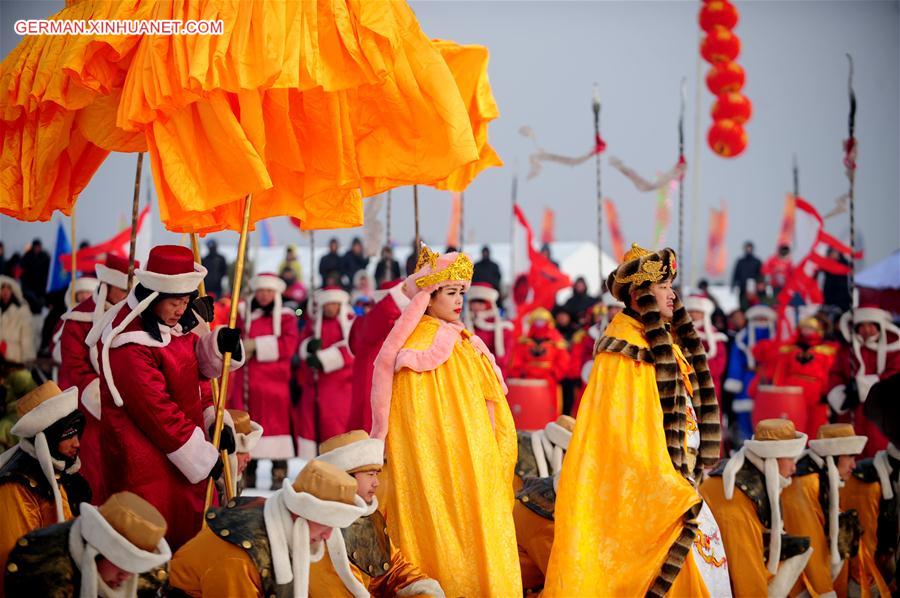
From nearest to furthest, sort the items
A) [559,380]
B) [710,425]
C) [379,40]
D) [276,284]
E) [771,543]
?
[379,40] → [710,425] → [771,543] → [276,284] → [559,380]

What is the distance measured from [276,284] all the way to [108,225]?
6223mm

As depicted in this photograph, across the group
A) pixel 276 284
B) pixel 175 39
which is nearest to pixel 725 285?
pixel 276 284

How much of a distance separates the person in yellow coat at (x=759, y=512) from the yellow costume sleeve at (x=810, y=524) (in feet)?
0.78

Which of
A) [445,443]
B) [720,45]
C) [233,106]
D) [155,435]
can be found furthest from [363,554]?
[720,45]

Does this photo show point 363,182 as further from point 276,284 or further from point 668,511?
point 276,284

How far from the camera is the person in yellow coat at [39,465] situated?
3.93 m

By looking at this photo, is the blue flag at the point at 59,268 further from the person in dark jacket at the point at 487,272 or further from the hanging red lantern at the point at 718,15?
the hanging red lantern at the point at 718,15

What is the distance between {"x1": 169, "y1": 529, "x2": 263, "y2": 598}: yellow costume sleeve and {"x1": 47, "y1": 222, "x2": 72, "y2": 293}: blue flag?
7.89m

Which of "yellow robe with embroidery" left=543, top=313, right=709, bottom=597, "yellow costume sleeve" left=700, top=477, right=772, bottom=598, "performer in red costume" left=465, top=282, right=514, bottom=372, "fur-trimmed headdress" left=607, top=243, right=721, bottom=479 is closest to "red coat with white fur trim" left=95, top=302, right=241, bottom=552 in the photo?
"yellow robe with embroidery" left=543, top=313, right=709, bottom=597

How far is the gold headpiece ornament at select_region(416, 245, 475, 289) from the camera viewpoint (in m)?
5.04

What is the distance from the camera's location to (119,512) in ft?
11.1

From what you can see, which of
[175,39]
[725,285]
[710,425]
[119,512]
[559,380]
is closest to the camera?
[119,512]

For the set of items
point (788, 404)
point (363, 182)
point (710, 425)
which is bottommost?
point (788, 404)

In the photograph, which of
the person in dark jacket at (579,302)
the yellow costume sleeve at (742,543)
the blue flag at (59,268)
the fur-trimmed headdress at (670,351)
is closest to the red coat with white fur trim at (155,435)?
the fur-trimmed headdress at (670,351)
